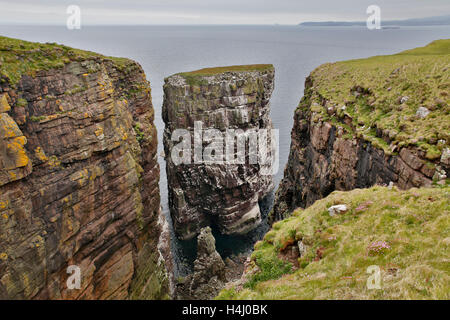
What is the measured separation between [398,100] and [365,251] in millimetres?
23046

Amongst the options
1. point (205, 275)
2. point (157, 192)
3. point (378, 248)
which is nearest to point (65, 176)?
point (157, 192)

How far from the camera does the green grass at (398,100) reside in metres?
23.0

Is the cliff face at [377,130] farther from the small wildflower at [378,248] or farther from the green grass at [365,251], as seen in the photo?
the small wildflower at [378,248]

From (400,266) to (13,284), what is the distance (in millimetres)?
24505

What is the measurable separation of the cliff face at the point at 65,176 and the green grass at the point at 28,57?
0.23 ft

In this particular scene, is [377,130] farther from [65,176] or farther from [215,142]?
[215,142]

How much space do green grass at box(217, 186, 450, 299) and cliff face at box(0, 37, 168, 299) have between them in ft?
51.5

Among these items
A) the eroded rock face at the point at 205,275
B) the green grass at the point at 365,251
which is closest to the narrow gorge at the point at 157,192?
the green grass at the point at 365,251

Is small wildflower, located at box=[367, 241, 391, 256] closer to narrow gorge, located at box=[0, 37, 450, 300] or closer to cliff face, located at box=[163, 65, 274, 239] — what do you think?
narrow gorge, located at box=[0, 37, 450, 300]

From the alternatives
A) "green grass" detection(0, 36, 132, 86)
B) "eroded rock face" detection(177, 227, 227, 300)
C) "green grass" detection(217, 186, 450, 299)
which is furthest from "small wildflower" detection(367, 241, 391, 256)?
"eroded rock face" detection(177, 227, 227, 300)

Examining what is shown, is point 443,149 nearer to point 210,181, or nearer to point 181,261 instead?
point 210,181

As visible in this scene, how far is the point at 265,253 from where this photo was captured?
18203 mm

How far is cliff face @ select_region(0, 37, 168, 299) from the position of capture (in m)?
19.6
